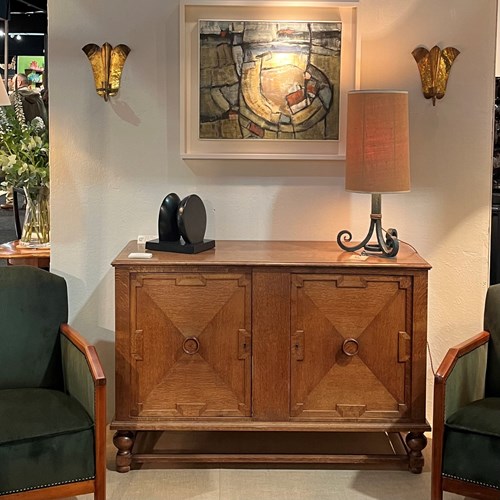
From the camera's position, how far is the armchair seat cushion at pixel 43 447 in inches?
105

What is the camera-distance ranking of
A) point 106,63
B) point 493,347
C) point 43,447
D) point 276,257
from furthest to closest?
1. point 106,63
2. point 276,257
3. point 493,347
4. point 43,447

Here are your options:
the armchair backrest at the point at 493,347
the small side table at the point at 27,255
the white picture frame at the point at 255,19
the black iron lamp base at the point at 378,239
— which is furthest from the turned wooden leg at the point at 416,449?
the small side table at the point at 27,255

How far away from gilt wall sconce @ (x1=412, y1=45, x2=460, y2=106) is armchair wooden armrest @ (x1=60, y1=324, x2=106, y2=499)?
1799 millimetres

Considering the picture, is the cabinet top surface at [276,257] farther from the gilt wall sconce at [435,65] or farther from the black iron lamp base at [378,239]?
the gilt wall sconce at [435,65]

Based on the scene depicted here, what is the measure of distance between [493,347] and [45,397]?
168cm

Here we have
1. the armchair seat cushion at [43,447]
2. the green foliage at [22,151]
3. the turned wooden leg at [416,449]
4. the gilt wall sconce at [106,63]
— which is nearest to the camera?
the armchair seat cushion at [43,447]

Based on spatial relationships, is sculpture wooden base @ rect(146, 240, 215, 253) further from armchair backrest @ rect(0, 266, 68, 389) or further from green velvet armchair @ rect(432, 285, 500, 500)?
green velvet armchair @ rect(432, 285, 500, 500)

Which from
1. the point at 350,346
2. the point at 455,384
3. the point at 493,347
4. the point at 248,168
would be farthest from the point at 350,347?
the point at 248,168

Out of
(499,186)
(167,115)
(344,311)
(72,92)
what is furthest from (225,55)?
(499,186)

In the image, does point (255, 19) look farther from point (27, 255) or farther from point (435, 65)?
point (27, 255)

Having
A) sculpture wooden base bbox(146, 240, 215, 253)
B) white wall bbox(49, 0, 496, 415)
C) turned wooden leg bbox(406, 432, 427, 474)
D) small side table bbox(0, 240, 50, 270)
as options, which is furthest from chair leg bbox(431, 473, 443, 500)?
small side table bbox(0, 240, 50, 270)

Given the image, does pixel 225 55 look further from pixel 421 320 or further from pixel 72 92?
pixel 421 320

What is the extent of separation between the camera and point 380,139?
10.6ft

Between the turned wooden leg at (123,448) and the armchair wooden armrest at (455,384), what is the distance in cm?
119
